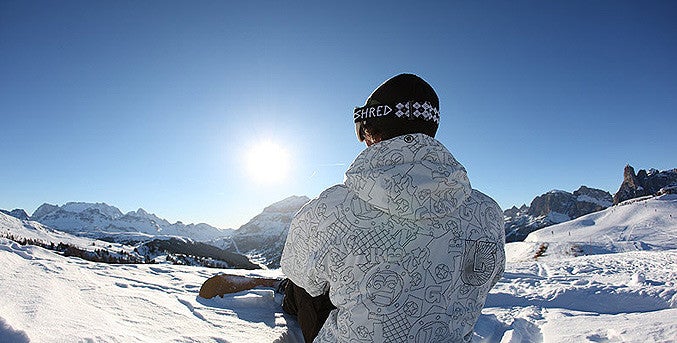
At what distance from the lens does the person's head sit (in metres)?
1.79

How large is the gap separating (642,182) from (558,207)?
43858 mm

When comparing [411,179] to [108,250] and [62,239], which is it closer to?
[108,250]

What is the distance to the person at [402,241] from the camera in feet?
5.12

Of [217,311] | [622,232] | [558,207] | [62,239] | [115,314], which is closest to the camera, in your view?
[115,314]

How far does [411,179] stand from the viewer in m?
1.56

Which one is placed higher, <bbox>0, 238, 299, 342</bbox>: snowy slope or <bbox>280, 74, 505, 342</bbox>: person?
<bbox>280, 74, 505, 342</bbox>: person

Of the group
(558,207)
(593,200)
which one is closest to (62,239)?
(558,207)

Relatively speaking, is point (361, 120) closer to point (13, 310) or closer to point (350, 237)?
point (350, 237)

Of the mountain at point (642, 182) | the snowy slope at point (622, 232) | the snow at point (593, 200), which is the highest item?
the mountain at point (642, 182)

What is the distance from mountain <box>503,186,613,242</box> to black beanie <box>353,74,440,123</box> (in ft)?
612

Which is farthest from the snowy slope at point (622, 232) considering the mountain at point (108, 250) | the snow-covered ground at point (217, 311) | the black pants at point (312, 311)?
the black pants at point (312, 311)

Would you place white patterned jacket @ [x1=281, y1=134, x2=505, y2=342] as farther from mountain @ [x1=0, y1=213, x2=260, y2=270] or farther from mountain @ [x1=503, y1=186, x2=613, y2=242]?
mountain @ [x1=503, y1=186, x2=613, y2=242]

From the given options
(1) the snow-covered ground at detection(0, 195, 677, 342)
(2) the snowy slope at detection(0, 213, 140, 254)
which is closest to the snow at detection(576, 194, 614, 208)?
(2) the snowy slope at detection(0, 213, 140, 254)

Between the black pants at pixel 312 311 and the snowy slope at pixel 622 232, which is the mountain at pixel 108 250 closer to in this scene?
the black pants at pixel 312 311
